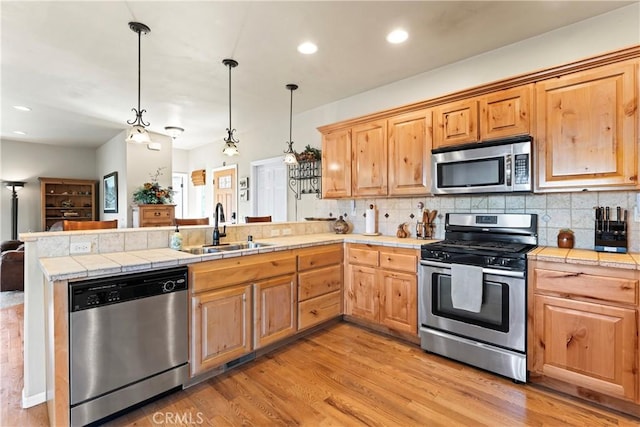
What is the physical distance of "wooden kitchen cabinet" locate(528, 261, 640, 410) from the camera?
1.84m

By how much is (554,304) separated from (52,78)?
17.4ft

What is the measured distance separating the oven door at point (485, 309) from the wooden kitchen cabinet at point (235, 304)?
1.20m

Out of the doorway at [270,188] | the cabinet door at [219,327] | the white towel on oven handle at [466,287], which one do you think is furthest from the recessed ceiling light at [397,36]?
the doorway at [270,188]

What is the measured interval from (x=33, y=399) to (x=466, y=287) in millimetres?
3096

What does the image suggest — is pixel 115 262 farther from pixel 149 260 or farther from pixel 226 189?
pixel 226 189

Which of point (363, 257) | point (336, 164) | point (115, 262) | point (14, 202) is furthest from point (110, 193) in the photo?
point (363, 257)

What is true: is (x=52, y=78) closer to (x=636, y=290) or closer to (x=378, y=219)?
(x=378, y=219)

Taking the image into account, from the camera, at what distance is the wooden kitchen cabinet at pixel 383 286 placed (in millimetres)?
2832

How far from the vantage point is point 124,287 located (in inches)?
71.0

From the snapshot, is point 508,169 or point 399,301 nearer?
point 508,169

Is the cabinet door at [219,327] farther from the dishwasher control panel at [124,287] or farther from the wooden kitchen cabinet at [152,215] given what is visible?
the wooden kitchen cabinet at [152,215]

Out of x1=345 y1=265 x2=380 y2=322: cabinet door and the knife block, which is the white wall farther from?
the knife block

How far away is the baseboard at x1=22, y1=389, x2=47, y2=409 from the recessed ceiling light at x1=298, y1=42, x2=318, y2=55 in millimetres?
3246

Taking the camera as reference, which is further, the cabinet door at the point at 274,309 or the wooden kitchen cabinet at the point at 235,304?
the cabinet door at the point at 274,309
